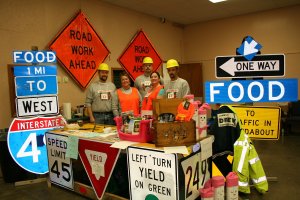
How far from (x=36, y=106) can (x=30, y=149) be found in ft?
1.80

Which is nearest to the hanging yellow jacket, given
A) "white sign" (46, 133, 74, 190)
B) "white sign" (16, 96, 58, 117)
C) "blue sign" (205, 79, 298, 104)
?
"blue sign" (205, 79, 298, 104)

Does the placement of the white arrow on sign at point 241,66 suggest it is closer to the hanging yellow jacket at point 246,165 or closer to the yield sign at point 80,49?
the hanging yellow jacket at point 246,165

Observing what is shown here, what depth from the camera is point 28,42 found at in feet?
13.8

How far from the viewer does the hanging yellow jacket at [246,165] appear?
270 centimetres

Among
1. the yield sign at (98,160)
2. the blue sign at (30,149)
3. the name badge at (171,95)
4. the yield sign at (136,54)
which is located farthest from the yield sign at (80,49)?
the yield sign at (98,160)

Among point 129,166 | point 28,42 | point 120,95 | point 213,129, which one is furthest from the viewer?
point 28,42

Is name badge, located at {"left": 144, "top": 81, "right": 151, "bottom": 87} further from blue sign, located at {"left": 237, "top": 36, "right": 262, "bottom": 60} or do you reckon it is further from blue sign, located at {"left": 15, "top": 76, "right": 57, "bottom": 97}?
blue sign, located at {"left": 237, "top": 36, "right": 262, "bottom": 60}

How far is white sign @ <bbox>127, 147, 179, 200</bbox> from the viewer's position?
1.91 metres

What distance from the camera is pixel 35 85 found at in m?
3.23

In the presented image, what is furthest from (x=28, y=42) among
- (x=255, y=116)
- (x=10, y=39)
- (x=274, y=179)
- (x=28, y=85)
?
(x=274, y=179)

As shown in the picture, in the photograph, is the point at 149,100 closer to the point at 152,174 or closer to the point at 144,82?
the point at 152,174

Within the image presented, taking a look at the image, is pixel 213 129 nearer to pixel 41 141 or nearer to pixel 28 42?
pixel 41 141

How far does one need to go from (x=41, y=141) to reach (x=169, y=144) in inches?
80.3

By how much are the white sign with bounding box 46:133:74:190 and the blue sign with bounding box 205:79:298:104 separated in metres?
1.67
